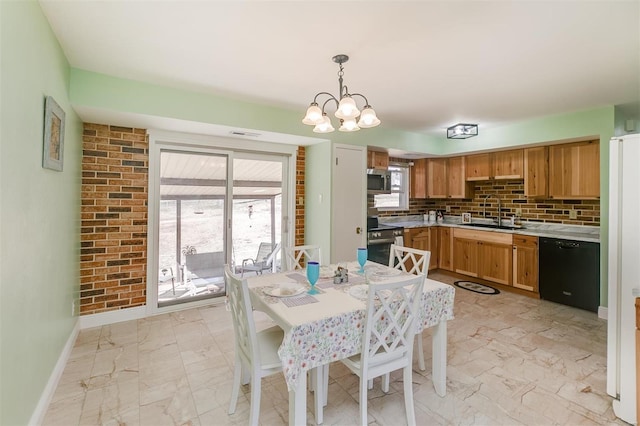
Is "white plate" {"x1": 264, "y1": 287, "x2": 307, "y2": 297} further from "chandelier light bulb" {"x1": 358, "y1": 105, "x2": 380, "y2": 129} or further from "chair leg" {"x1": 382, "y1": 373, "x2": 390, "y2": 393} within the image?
"chandelier light bulb" {"x1": 358, "y1": 105, "x2": 380, "y2": 129}

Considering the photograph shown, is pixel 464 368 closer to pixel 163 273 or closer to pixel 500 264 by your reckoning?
pixel 500 264

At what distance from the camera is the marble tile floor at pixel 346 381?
188 centimetres

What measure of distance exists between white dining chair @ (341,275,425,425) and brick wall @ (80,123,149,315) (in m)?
2.72

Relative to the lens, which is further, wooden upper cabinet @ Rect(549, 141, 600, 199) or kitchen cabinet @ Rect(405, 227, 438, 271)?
kitchen cabinet @ Rect(405, 227, 438, 271)

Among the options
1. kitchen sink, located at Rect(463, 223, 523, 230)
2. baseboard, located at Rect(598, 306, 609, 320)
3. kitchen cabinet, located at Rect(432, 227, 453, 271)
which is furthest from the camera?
kitchen cabinet, located at Rect(432, 227, 453, 271)

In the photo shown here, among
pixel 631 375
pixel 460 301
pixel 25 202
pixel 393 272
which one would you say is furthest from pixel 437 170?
pixel 25 202

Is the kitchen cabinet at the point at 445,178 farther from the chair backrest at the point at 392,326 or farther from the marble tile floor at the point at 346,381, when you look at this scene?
the chair backrest at the point at 392,326

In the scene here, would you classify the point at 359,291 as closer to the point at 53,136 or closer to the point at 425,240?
the point at 53,136

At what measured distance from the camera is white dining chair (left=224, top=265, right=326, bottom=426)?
164 centimetres

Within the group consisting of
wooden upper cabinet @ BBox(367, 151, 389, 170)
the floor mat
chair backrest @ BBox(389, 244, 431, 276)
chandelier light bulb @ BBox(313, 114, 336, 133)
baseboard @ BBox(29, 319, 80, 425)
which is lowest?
baseboard @ BBox(29, 319, 80, 425)

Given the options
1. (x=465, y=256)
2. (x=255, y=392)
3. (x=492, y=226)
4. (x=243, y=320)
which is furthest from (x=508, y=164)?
(x=255, y=392)

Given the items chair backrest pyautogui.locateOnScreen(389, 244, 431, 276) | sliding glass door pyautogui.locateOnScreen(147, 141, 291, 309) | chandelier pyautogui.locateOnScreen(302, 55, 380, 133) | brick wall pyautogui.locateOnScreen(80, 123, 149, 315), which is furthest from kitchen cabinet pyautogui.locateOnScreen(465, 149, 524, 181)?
brick wall pyautogui.locateOnScreen(80, 123, 149, 315)

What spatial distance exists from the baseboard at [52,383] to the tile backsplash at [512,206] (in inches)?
151

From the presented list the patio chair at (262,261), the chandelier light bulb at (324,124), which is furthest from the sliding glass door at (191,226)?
the chandelier light bulb at (324,124)
